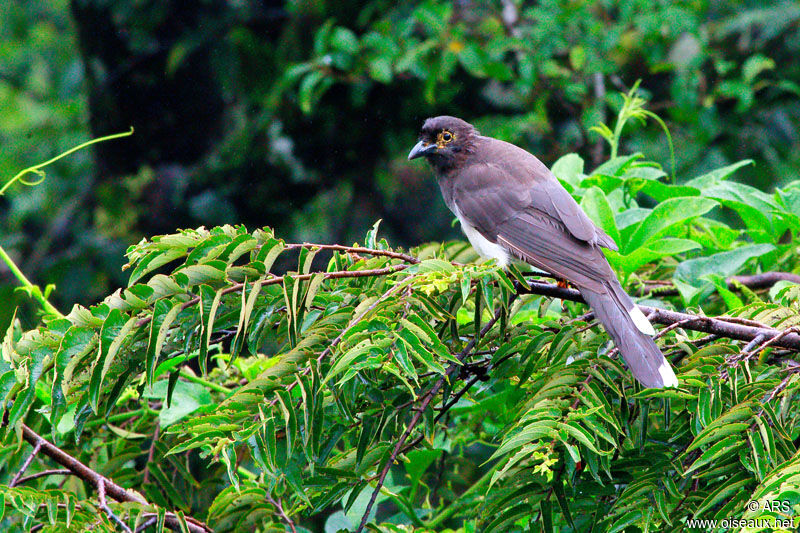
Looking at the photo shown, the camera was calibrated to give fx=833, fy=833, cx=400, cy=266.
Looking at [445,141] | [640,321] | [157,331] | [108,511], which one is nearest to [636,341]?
[640,321]

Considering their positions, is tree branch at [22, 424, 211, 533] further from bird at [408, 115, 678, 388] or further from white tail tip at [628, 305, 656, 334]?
white tail tip at [628, 305, 656, 334]

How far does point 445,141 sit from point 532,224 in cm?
86

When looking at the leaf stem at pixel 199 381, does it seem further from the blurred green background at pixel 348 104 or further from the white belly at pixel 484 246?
the blurred green background at pixel 348 104

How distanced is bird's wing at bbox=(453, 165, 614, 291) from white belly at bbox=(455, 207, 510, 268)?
0.02m

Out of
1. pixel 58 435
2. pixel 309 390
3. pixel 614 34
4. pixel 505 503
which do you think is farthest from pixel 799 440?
pixel 614 34

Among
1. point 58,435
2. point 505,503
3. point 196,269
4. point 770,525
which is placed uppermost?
point 196,269

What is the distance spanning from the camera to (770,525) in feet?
4.47

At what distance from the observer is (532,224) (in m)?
2.87

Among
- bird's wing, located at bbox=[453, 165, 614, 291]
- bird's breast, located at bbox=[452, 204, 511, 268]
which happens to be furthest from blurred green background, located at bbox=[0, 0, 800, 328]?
bird's breast, located at bbox=[452, 204, 511, 268]

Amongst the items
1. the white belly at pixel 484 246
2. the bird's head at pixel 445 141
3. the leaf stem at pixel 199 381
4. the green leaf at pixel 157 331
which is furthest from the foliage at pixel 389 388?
the bird's head at pixel 445 141

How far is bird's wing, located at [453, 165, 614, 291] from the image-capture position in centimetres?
246

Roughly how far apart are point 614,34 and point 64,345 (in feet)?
13.3

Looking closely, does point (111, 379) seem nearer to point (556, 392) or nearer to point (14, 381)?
point (14, 381)

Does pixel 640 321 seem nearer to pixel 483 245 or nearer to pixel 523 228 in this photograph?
pixel 523 228
